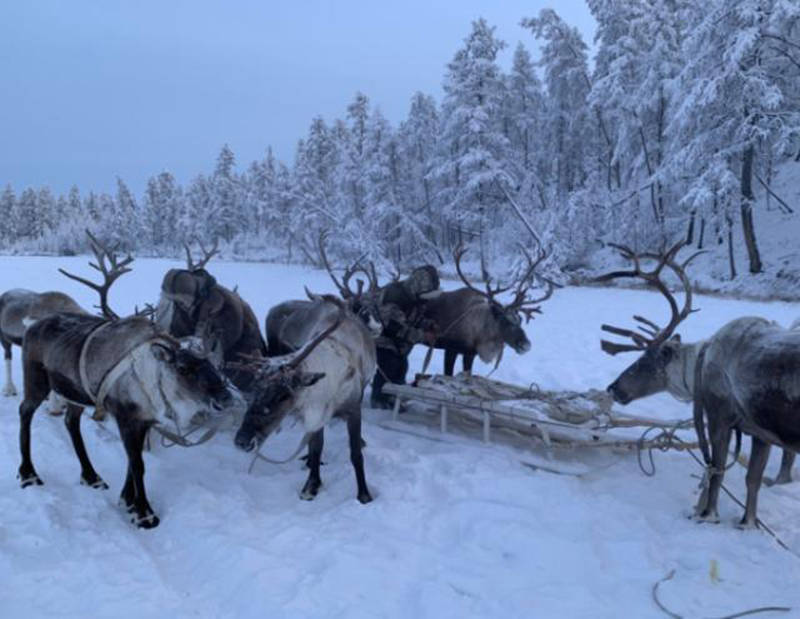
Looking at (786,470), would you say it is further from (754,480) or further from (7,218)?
(7,218)

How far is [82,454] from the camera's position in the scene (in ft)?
15.7

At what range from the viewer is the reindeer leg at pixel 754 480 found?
406 cm

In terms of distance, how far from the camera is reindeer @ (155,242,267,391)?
240 inches

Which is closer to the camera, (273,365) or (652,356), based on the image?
(273,365)

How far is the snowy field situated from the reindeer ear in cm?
129

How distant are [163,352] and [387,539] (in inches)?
85.5

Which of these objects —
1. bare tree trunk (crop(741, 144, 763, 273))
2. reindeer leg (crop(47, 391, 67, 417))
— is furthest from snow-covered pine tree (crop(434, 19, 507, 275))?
reindeer leg (crop(47, 391, 67, 417))

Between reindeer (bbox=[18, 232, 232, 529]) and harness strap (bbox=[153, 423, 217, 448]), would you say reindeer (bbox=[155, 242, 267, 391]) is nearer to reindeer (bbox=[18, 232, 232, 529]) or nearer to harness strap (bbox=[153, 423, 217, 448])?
harness strap (bbox=[153, 423, 217, 448])

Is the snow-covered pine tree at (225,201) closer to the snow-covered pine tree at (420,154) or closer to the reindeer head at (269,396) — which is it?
the snow-covered pine tree at (420,154)

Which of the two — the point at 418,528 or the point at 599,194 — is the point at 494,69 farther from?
the point at 418,528

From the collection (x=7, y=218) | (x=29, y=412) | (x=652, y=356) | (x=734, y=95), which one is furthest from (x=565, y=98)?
(x=7, y=218)

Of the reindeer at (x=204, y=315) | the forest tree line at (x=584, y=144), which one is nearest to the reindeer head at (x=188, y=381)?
the reindeer at (x=204, y=315)

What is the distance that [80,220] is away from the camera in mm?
78438

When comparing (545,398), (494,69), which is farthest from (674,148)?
(545,398)
